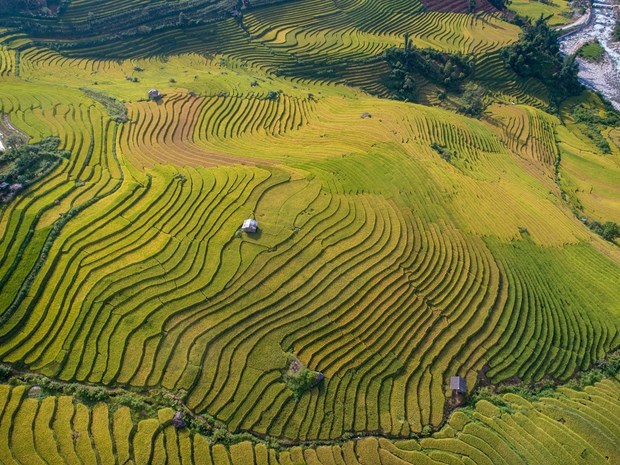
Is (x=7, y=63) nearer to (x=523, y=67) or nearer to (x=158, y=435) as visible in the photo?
(x=158, y=435)

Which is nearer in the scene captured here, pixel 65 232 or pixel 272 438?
pixel 272 438

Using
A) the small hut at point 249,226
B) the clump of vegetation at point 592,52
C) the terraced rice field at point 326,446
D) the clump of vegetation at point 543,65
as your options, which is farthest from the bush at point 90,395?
the clump of vegetation at point 592,52

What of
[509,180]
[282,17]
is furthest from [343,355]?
[282,17]

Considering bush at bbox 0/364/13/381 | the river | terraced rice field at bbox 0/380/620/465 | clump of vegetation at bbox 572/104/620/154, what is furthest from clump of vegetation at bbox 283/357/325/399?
the river

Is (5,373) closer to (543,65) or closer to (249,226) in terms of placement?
(249,226)

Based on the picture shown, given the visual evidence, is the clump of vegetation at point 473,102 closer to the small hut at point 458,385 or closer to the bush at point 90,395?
the small hut at point 458,385

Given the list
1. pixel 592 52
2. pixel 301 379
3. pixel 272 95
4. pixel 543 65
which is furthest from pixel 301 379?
pixel 592 52
